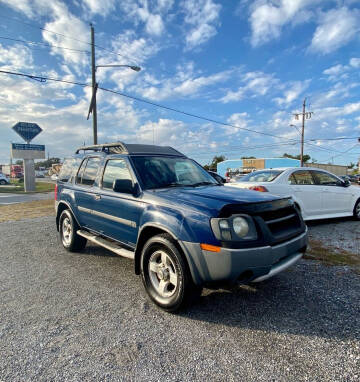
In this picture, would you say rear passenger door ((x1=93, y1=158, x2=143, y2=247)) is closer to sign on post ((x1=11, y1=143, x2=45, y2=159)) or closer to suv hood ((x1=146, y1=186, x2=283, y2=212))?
suv hood ((x1=146, y1=186, x2=283, y2=212))

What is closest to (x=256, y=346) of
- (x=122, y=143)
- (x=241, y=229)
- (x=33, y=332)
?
(x=241, y=229)

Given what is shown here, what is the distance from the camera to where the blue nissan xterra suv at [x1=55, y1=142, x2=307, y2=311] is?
2.54 m

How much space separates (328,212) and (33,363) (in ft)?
24.6

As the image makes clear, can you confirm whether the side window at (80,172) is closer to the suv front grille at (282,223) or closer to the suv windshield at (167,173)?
the suv windshield at (167,173)

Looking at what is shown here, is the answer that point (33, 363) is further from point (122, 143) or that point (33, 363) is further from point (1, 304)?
point (122, 143)

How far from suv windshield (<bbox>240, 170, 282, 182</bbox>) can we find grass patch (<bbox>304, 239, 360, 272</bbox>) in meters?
2.17

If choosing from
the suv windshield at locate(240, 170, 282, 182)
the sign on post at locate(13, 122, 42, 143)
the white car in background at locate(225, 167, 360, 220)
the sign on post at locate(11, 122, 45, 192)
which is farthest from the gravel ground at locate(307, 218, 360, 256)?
the sign on post at locate(13, 122, 42, 143)

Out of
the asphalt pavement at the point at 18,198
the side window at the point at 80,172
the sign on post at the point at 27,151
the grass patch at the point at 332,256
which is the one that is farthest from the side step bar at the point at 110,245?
the sign on post at the point at 27,151

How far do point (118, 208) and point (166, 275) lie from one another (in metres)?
1.24

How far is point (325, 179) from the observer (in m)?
7.34

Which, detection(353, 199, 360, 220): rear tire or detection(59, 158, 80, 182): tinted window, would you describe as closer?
detection(59, 158, 80, 182): tinted window

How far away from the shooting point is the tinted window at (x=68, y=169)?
5.25 m

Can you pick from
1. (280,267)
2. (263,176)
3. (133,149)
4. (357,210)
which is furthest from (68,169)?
(357,210)

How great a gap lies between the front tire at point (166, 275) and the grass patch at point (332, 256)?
9.33ft
